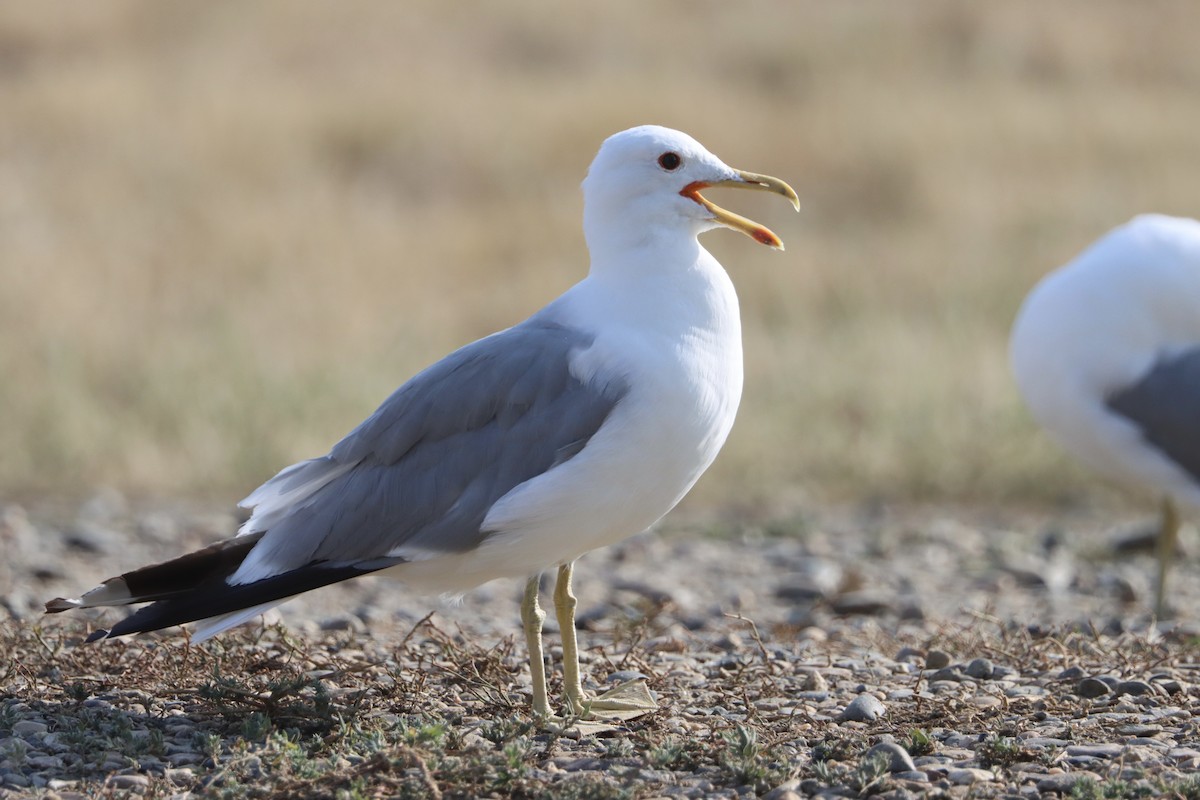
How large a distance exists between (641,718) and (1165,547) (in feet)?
12.2

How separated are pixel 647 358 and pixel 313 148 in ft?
43.2

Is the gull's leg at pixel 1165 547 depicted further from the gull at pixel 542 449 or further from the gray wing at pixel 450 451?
the gray wing at pixel 450 451

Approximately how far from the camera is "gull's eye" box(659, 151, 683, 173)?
4.43 m

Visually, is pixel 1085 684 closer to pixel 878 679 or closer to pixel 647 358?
pixel 878 679

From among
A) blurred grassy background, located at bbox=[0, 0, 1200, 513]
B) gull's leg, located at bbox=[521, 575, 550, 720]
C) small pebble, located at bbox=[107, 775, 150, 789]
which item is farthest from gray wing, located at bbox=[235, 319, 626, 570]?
blurred grassy background, located at bbox=[0, 0, 1200, 513]

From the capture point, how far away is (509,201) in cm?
1568

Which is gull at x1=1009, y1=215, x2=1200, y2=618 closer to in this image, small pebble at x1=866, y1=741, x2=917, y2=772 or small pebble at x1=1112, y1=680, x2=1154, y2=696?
small pebble at x1=1112, y1=680, x2=1154, y2=696

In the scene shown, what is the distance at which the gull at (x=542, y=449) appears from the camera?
160 inches

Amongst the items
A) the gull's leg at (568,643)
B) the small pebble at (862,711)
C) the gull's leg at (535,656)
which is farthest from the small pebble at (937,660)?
the gull's leg at (535,656)

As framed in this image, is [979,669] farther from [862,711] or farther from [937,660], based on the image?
[862,711]

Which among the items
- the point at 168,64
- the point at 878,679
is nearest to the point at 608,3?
the point at 168,64

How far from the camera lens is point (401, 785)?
143 inches

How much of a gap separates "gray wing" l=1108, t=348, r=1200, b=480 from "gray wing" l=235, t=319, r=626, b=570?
3.42m

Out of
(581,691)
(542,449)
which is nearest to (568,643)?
(581,691)
